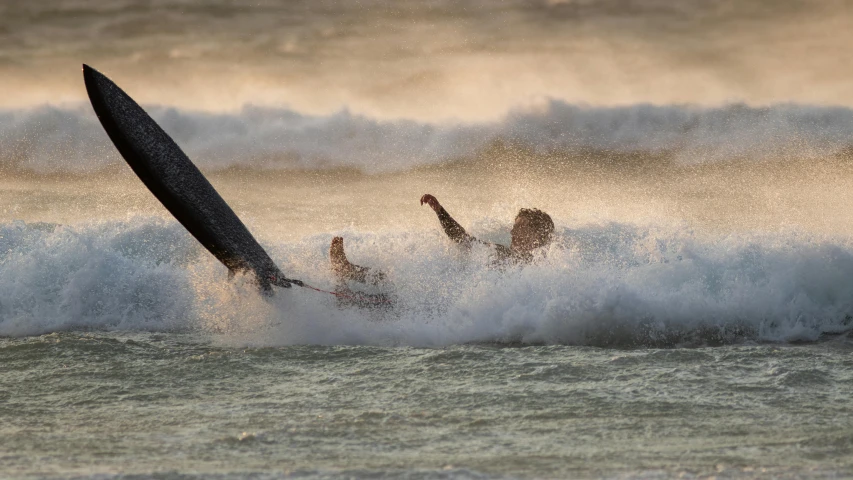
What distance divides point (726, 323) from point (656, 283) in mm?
855

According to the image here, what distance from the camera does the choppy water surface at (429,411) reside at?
14.9ft

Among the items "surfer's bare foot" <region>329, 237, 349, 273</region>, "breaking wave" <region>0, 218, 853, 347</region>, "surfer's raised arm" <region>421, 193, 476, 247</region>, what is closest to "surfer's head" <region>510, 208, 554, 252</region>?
"breaking wave" <region>0, 218, 853, 347</region>

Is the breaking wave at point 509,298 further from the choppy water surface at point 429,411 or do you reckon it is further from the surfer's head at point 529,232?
the choppy water surface at point 429,411

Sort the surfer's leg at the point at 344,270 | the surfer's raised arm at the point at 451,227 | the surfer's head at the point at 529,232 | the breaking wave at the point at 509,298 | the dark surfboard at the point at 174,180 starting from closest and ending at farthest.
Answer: the dark surfboard at the point at 174,180
the breaking wave at the point at 509,298
the surfer's leg at the point at 344,270
the surfer's head at the point at 529,232
the surfer's raised arm at the point at 451,227

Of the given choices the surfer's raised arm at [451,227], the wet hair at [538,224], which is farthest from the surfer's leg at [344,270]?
the wet hair at [538,224]

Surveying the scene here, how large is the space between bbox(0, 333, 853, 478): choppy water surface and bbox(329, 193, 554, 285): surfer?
1.66 metres

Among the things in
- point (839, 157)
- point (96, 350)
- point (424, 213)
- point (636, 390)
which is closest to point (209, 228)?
point (96, 350)

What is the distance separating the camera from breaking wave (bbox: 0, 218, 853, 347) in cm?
859

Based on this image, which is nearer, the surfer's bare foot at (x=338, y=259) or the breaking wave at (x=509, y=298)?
the breaking wave at (x=509, y=298)

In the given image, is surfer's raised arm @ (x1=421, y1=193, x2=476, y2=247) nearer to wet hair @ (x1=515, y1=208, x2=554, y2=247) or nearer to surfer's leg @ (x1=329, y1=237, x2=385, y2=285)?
wet hair @ (x1=515, y1=208, x2=554, y2=247)

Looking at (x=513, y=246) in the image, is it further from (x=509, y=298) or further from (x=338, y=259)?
(x=338, y=259)

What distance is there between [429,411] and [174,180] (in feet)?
13.4

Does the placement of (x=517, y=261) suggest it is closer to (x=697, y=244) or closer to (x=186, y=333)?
(x=697, y=244)

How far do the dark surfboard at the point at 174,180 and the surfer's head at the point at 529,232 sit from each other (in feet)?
8.45
